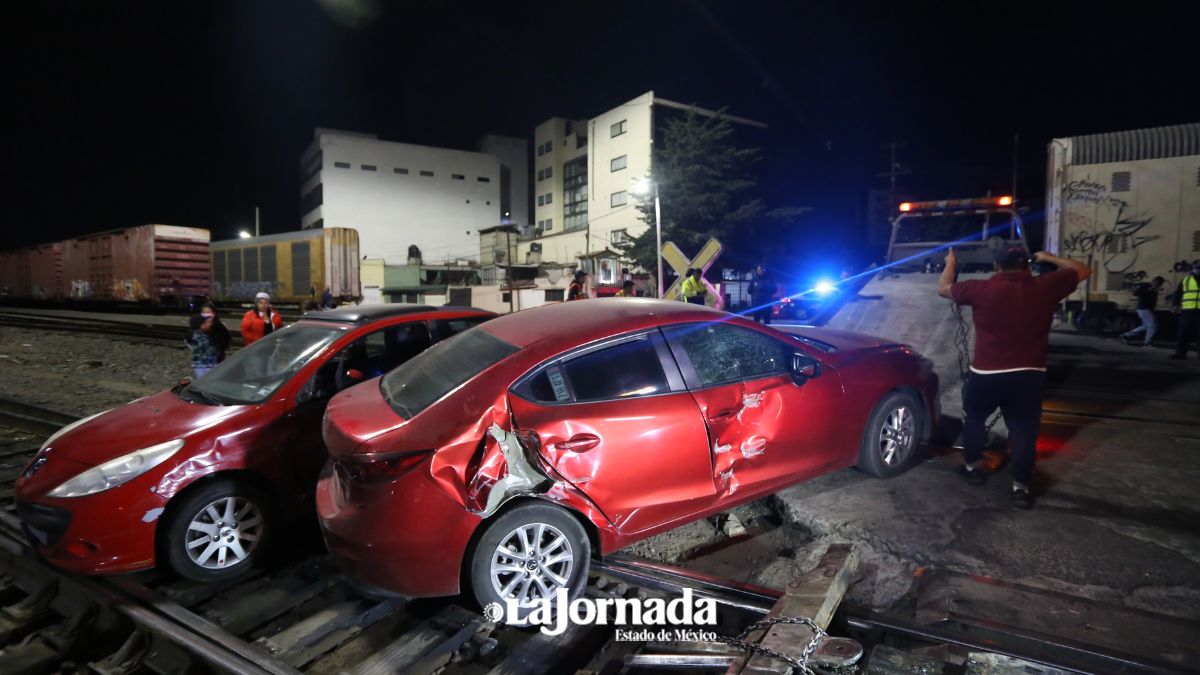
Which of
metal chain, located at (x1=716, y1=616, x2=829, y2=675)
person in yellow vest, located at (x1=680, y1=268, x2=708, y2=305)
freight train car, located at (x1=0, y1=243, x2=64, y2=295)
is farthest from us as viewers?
freight train car, located at (x1=0, y1=243, x2=64, y2=295)

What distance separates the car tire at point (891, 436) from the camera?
429 cm

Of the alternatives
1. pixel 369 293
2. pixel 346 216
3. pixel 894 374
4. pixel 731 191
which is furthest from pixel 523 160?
pixel 894 374

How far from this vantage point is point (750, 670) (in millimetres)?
2283

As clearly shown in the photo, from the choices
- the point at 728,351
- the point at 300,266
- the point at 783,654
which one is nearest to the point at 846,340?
the point at 728,351

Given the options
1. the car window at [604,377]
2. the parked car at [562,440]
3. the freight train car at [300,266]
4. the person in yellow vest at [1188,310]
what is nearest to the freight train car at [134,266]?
the freight train car at [300,266]

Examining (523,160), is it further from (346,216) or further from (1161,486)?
(1161,486)

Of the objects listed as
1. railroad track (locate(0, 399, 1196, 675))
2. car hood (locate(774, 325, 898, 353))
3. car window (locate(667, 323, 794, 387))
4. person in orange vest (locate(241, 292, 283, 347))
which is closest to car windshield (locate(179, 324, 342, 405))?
railroad track (locate(0, 399, 1196, 675))

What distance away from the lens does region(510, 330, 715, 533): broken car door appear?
2947 mm

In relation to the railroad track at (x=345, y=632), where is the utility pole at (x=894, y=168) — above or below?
above

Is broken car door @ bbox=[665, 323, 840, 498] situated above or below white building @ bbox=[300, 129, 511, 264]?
below

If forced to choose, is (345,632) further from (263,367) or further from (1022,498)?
(1022,498)

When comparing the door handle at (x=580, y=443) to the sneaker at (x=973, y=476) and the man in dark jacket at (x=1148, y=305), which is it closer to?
the sneaker at (x=973, y=476)

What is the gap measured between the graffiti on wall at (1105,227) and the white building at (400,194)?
55.0m

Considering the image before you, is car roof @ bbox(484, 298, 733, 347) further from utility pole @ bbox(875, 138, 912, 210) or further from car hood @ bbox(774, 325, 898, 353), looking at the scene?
utility pole @ bbox(875, 138, 912, 210)
